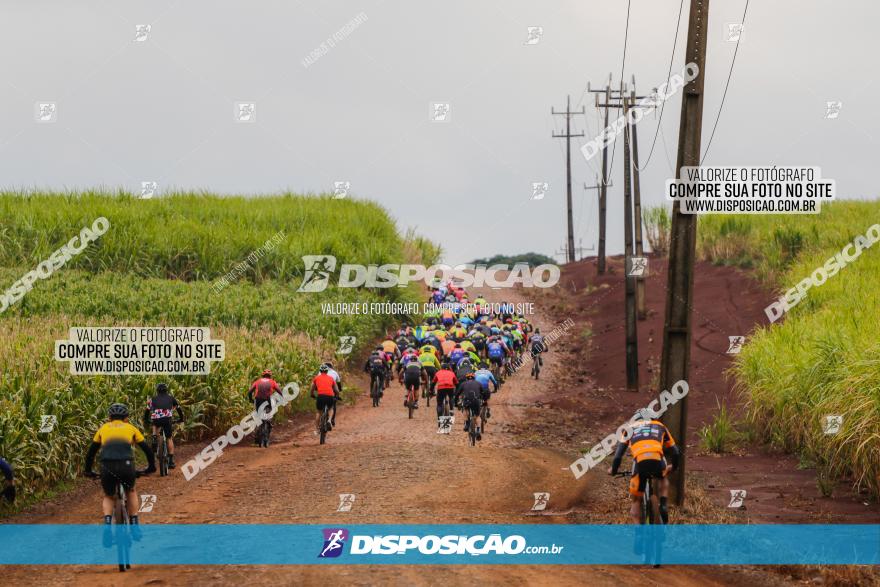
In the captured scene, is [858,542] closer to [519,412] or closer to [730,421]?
[730,421]

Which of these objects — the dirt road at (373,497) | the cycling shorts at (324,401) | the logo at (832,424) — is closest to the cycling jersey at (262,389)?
the dirt road at (373,497)

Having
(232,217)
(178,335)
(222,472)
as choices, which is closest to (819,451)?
(222,472)

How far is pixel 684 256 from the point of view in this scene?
1678 centimetres

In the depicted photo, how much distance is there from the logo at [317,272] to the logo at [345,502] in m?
28.0

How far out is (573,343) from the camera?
46.9 meters

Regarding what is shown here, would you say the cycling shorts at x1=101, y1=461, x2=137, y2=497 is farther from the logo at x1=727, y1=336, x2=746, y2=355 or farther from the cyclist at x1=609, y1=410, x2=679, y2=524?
the logo at x1=727, y1=336, x2=746, y2=355

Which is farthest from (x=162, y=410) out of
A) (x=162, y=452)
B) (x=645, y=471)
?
(x=645, y=471)

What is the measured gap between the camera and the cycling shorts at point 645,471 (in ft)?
41.8

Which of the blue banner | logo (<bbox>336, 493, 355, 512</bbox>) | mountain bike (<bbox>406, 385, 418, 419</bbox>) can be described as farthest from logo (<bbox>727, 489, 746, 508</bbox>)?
mountain bike (<bbox>406, 385, 418, 419</bbox>)

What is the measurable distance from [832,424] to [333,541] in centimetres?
853

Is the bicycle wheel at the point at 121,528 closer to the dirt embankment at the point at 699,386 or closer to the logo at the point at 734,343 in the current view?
the dirt embankment at the point at 699,386

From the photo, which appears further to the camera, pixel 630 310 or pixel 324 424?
pixel 630 310

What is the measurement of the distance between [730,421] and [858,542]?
1002cm

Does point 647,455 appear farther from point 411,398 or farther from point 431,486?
point 411,398
